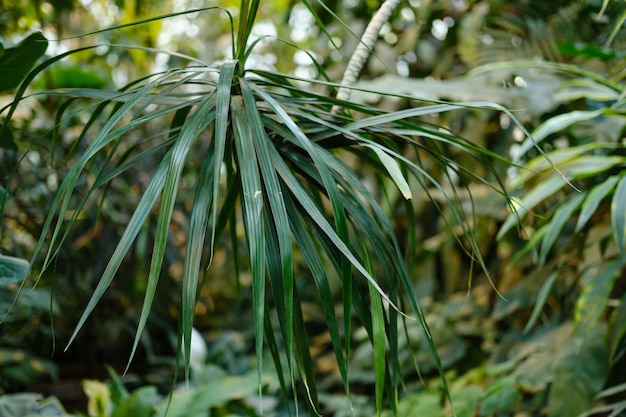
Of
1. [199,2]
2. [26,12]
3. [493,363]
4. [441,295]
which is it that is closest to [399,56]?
[441,295]

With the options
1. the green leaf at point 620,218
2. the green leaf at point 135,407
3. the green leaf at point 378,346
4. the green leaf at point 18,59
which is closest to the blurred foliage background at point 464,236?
the green leaf at point 620,218

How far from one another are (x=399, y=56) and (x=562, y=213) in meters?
1.67

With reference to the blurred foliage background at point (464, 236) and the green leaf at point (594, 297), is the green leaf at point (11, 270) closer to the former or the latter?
the blurred foliage background at point (464, 236)

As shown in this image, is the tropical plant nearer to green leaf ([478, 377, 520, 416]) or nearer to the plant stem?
the plant stem

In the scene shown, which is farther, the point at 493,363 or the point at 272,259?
the point at 493,363

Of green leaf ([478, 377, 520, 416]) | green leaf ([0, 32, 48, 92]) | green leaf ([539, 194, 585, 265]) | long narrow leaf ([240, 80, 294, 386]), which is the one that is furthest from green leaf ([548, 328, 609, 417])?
green leaf ([0, 32, 48, 92])

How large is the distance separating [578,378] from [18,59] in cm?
147

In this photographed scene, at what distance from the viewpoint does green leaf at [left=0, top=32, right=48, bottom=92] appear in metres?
1.01

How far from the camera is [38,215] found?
2.40 metres

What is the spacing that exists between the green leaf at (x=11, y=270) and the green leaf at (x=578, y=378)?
1.24m

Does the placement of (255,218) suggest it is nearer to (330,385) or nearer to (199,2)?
(330,385)

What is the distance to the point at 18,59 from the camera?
1.08 m

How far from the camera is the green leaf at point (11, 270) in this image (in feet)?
3.38

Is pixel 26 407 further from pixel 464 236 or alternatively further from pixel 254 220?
pixel 464 236
